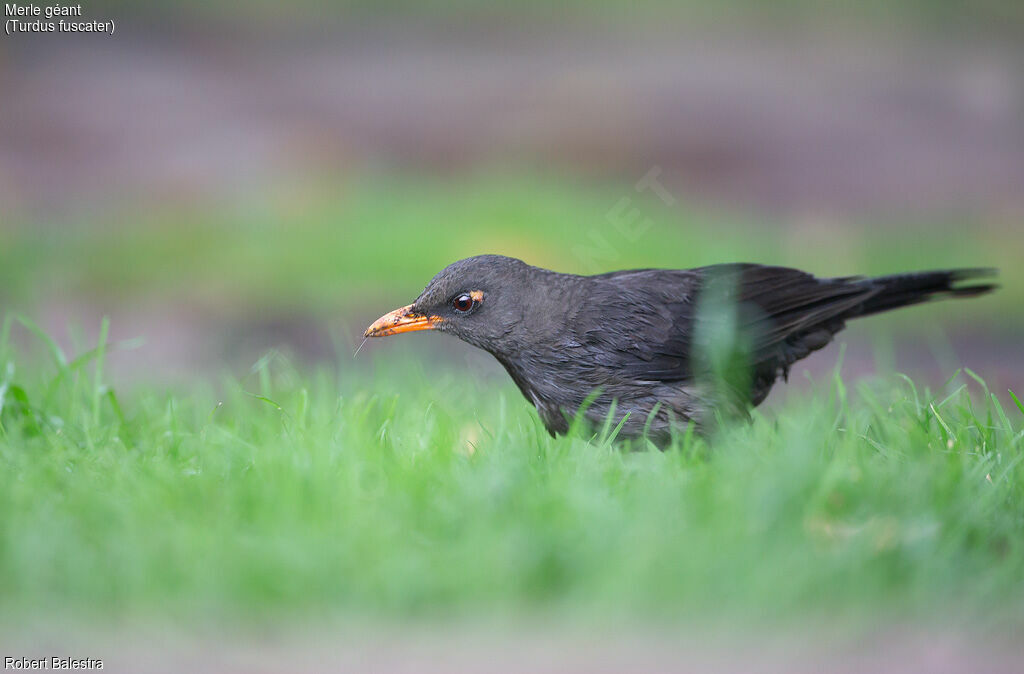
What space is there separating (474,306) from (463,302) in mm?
44

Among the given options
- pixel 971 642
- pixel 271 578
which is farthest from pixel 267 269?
pixel 971 642

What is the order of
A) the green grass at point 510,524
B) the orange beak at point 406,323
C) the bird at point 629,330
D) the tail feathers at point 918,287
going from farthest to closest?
the tail feathers at point 918,287
the orange beak at point 406,323
the bird at point 629,330
the green grass at point 510,524

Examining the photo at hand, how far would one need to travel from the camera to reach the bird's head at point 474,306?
3941mm

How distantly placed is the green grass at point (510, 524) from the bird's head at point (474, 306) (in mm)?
480

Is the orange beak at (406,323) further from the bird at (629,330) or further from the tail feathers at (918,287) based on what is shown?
the tail feathers at (918,287)

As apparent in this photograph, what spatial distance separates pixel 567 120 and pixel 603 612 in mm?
10010

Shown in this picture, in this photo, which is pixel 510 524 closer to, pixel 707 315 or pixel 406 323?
pixel 406 323

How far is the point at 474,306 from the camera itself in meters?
3.96

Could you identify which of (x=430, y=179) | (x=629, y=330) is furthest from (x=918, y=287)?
(x=430, y=179)

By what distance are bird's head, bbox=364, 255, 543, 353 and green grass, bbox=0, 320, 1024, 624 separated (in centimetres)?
48

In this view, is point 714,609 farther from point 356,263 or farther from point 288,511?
point 356,263

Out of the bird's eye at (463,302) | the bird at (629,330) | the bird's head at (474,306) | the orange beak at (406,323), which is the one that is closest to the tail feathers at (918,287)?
the bird at (629,330)

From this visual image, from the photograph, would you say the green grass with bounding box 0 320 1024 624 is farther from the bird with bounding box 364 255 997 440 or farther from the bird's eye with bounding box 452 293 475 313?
the bird's eye with bounding box 452 293 475 313

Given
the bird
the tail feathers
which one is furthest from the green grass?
the tail feathers
